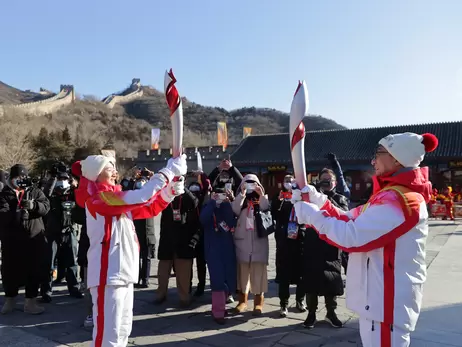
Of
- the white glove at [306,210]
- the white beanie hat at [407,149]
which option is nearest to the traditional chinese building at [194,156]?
the white glove at [306,210]

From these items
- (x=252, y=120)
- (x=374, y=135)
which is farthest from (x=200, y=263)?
(x=252, y=120)

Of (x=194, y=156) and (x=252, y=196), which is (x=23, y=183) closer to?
(x=252, y=196)

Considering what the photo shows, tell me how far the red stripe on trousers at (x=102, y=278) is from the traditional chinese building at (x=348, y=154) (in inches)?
→ 874

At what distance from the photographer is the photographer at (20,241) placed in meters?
5.31

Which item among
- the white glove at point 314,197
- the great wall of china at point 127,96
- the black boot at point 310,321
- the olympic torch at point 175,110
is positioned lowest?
the black boot at point 310,321

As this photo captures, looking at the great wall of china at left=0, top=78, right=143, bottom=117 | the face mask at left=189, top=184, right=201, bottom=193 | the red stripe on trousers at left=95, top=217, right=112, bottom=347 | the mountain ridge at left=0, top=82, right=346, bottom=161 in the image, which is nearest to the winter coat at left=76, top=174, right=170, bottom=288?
the red stripe on trousers at left=95, top=217, right=112, bottom=347

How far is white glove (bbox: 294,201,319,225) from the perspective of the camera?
8.45 ft

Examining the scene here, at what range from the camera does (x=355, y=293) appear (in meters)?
2.53

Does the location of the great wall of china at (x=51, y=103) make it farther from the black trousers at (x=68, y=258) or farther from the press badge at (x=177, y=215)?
the press badge at (x=177, y=215)

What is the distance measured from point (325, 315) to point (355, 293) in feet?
8.90

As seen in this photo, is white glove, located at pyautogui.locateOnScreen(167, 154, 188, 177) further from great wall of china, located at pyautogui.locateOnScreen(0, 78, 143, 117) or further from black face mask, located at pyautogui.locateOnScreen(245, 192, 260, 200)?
great wall of china, located at pyautogui.locateOnScreen(0, 78, 143, 117)

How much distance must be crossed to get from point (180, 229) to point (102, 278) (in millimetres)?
2592

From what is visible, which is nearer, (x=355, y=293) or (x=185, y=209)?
(x=355, y=293)

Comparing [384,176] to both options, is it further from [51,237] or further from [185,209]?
[51,237]
